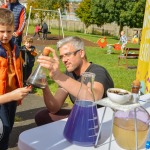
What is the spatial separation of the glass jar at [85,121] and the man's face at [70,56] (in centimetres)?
81

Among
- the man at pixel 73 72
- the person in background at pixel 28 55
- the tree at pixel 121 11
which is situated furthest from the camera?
the tree at pixel 121 11

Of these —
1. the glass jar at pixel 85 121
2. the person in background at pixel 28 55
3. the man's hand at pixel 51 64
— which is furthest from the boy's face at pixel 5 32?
the person in background at pixel 28 55

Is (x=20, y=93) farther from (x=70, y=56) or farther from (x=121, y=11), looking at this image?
(x=121, y=11)

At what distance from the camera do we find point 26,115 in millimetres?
Result: 4457

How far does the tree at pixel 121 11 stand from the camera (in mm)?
34781

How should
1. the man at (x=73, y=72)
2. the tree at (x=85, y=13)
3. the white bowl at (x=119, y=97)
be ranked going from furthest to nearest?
the tree at (x=85, y=13), the man at (x=73, y=72), the white bowl at (x=119, y=97)

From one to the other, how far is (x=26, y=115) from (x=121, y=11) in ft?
→ 109

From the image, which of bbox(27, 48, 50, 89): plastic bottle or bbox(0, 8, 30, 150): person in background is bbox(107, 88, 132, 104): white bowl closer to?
bbox(27, 48, 50, 89): plastic bottle

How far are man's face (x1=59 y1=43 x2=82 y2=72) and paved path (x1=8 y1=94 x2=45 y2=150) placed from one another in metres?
1.59

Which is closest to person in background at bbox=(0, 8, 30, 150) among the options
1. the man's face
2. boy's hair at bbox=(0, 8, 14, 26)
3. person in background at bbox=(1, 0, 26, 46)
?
boy's hair at bbox=(0, 8, 14, 26)

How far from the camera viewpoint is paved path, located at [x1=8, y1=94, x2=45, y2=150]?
3529 millimetres

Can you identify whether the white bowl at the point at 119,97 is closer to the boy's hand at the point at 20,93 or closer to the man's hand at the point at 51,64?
the man's hand at the point at 51,64

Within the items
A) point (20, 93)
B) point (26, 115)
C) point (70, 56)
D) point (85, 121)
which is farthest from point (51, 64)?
point (26, 115)

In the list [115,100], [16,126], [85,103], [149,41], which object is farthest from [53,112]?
[149,41]
